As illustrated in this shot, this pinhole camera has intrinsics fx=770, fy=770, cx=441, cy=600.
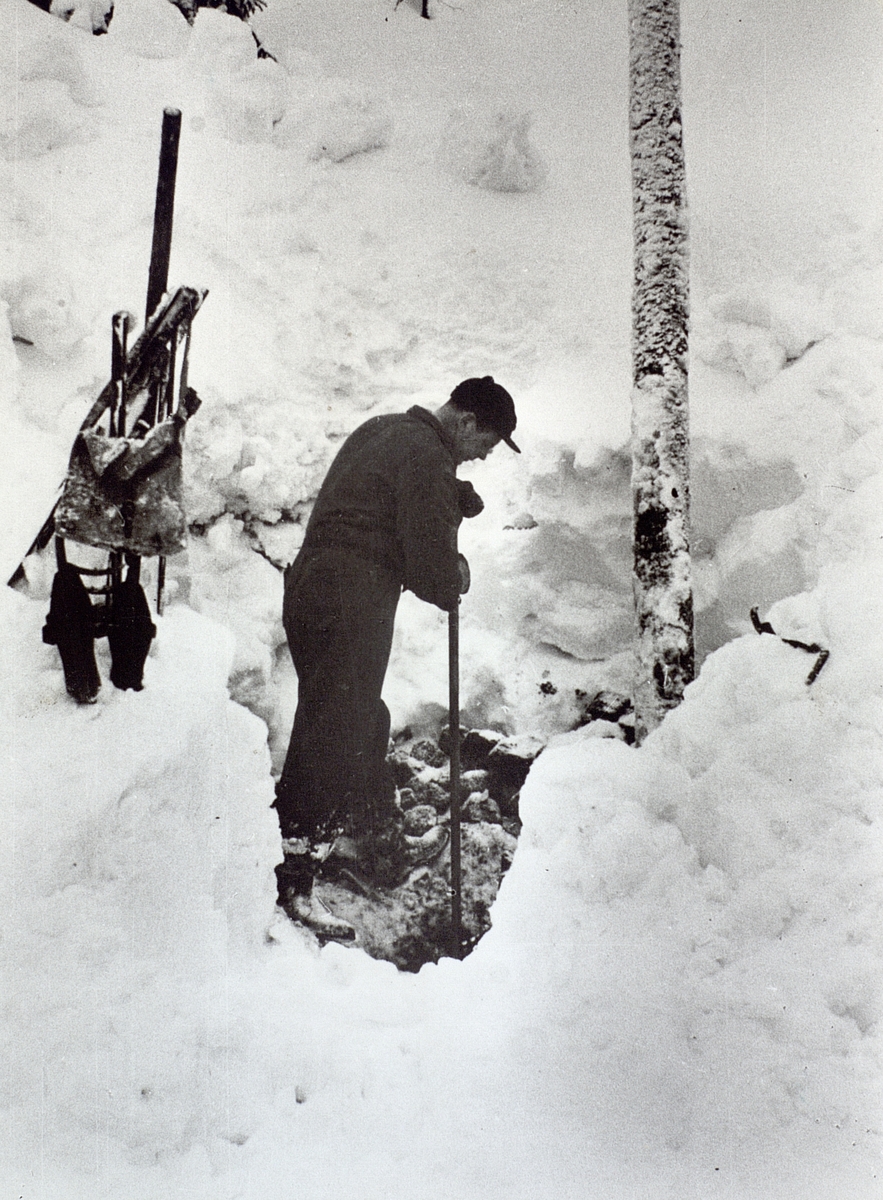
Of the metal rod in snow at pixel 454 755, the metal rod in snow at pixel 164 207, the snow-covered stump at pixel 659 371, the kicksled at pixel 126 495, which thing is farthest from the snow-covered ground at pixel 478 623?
the metal rod in snow at pixel 164 207

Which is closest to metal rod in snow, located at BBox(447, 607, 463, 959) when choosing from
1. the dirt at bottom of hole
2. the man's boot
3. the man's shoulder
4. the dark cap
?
the dirt at bottom of hole

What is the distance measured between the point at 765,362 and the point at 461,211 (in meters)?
1.50

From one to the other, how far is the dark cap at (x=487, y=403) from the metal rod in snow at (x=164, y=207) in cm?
123

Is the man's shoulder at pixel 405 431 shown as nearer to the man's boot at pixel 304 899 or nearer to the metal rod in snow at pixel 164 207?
the metal rod in snow at pixel 164 207

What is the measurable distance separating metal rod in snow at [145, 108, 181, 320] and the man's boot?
1.70 m

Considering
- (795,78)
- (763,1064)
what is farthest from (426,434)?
(795,78)

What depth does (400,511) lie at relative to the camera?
2.67 metres

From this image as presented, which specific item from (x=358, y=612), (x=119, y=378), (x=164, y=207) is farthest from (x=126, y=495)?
(x=358, y=612)

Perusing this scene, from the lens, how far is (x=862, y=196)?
3.32 metres

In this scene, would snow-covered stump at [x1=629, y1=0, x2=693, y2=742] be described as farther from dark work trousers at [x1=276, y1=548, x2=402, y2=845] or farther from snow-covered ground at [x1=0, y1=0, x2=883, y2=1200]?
dark work trousers at [x1=276, y1=548, x2=402, y2=845]

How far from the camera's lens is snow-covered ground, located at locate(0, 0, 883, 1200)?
1.35m

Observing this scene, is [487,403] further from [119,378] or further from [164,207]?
[119,378]

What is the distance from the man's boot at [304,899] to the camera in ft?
7.79

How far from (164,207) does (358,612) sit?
1.34m
